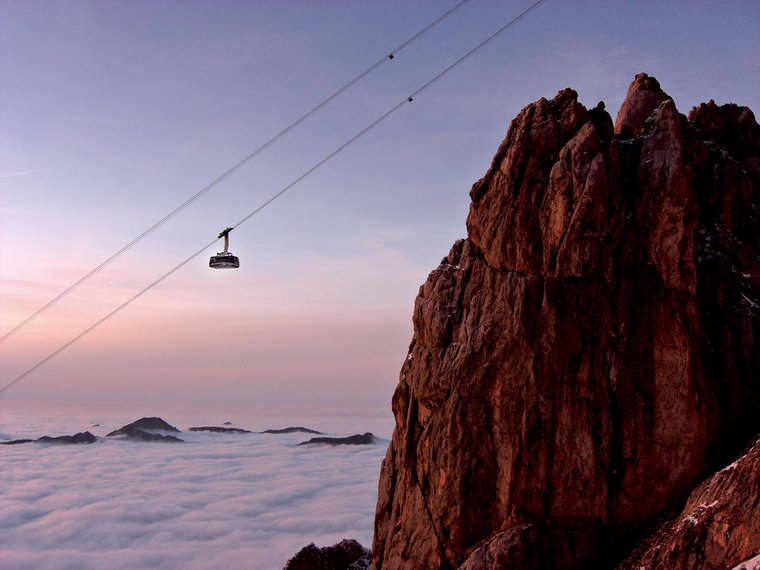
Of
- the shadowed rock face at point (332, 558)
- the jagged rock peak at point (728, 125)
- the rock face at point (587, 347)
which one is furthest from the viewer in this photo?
the shadowed rock face at point (332, 558)

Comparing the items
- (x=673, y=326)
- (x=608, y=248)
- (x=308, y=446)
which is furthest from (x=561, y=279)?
(x=308, y=446)

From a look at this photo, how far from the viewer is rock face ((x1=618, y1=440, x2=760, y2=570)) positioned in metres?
20.8

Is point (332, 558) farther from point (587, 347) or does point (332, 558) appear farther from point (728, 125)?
point (728, 125)

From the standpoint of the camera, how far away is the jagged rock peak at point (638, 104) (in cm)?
3438

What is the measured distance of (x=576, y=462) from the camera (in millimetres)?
27562

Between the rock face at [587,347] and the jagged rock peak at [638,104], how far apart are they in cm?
362

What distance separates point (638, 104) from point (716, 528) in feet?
69.9

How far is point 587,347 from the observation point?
28453 millimetres

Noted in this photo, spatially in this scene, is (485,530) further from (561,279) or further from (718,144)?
(718,144)

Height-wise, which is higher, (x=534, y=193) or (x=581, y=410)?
(x=534, y=193)

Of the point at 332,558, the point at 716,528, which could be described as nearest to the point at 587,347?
the point at 716,528

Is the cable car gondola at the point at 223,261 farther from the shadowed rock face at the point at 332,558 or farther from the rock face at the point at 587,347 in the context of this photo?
the shadowed rock face at the point at 332,558

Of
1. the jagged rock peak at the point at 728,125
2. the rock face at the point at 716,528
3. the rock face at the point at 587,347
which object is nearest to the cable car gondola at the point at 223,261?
the rock face at the point at 587,347

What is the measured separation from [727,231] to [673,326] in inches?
213
